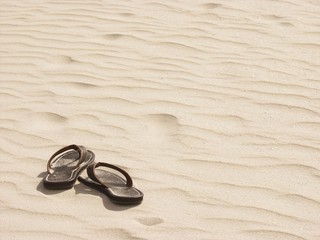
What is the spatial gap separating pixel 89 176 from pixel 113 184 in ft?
0.49

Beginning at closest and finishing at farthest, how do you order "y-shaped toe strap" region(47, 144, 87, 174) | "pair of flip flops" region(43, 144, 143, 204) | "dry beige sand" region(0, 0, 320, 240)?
"dry beige sand" region(0, 0, 320, 240), "pair of flip flops" region(43, 144, 143, 204), "y-shaped toe strap" region(47, 144, 87, 174)

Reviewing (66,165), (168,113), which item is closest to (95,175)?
(66,165)

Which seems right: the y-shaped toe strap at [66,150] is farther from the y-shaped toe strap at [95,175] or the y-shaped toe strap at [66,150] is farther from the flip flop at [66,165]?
the y-shaped toe strap at [95,175]

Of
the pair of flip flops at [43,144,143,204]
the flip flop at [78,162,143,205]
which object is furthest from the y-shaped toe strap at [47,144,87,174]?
the flip flop at [78,162,143,205]

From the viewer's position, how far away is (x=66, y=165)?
4012 millimetres

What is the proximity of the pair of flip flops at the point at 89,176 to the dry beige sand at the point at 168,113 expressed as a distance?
0.19ft

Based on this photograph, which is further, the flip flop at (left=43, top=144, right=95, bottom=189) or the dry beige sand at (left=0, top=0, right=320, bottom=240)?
the flip flop at (left=43, top=144, right=95, bottom=189)

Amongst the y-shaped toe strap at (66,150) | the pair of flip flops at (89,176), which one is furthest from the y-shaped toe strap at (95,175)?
the y-shaped toe strap at (66,150)

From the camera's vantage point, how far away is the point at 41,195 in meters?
3.73

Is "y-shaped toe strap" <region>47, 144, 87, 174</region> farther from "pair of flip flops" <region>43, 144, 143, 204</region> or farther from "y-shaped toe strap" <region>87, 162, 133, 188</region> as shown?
"y-shaped toe strap" <region>87, 162, 133, 188</region>

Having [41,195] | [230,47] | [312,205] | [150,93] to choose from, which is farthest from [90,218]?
[230,47]

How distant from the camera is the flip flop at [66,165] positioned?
12.4ft

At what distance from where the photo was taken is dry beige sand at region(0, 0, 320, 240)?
3553mm

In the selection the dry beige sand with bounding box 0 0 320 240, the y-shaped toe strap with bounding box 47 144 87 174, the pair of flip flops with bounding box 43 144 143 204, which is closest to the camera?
the dry beige sand with bounding box 0 0 320 240
